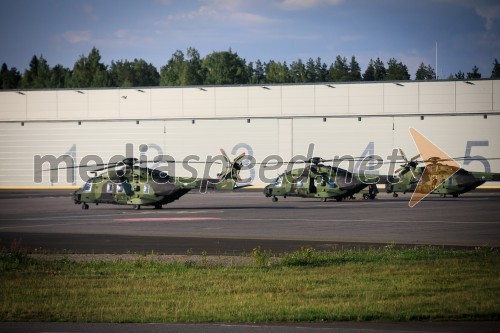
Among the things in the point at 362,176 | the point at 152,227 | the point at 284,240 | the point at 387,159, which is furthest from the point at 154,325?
the point at 387,159

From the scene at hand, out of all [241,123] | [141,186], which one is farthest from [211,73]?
[141,186]

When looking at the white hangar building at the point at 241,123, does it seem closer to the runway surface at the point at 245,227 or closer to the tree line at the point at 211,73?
the runway surface at the point at 245,227

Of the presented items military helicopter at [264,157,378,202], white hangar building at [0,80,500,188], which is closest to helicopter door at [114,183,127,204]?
military helicopter at [264,157,378,202]

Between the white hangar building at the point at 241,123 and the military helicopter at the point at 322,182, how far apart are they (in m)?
19.7

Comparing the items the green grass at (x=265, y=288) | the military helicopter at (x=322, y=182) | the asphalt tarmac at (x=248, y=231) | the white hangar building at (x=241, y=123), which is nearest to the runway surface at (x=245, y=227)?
the asphalt tarmac at (x=248, y=231)

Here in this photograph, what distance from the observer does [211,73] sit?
540 feet

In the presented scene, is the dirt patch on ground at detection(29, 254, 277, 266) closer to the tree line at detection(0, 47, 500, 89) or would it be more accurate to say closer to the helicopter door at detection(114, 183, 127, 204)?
the helicopter door at detection(114, 183, 127, 204)

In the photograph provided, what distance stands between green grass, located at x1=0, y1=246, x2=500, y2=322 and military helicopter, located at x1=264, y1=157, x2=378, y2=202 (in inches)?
1123

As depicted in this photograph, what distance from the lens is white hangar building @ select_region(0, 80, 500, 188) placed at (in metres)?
Result: 70.4

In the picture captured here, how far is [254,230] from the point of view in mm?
30578

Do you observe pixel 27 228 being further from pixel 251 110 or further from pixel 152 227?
pixel 251 110

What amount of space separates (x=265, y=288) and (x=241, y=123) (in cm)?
5852

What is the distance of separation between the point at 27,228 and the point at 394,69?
143m

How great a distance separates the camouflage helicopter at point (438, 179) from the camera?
5253cm
